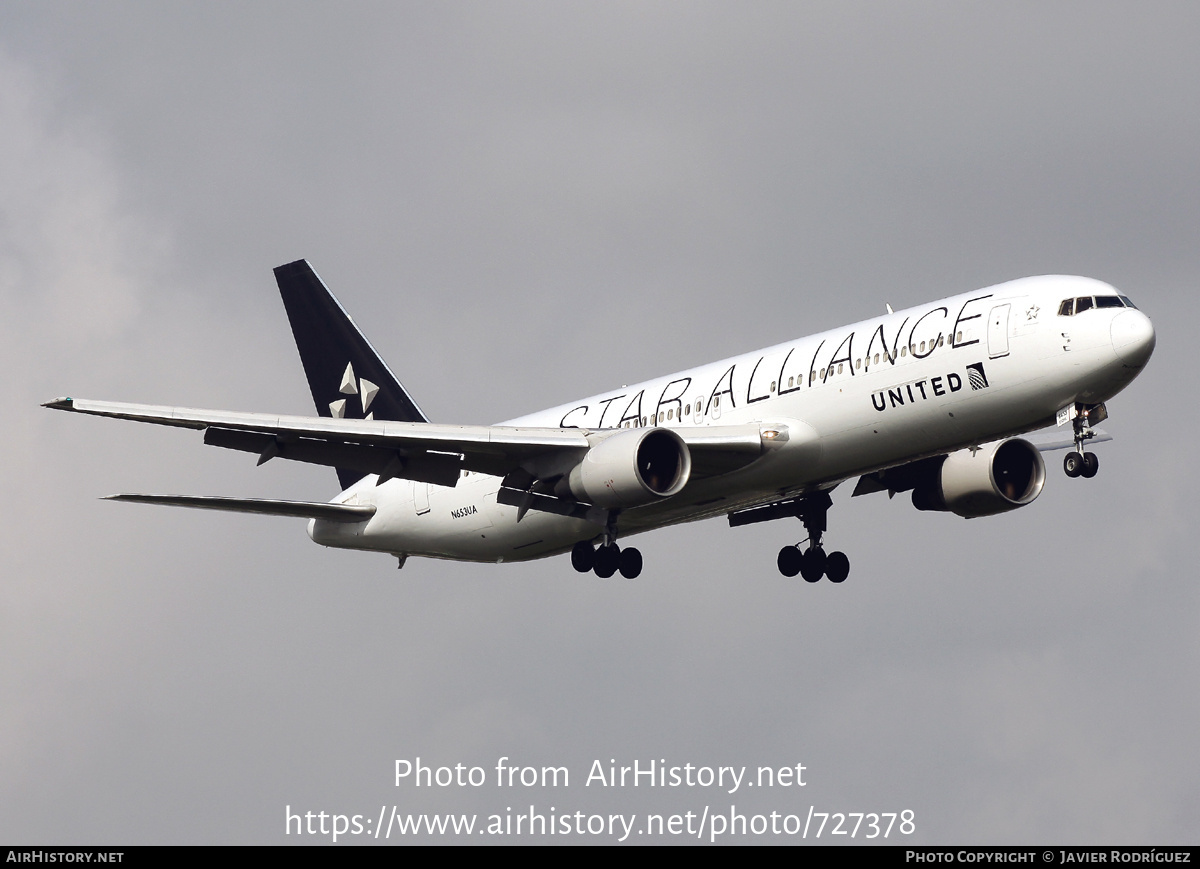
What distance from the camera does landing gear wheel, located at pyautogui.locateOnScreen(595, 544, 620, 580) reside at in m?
40.5

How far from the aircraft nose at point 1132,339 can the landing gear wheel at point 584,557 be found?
13240 mm

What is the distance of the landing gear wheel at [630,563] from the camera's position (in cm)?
4081

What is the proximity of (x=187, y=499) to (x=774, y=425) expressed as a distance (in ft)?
43.9

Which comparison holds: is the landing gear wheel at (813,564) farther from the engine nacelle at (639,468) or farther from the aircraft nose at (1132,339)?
the aircraft nose at (1132,339)

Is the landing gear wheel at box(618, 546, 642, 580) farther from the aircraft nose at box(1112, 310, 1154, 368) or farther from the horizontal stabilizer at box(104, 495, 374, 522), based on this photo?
the aircraft nose at box(1112, 310, 1154, 368)

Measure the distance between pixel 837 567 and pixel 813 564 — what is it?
0.63m

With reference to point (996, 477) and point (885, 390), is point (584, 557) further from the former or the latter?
point (996, 477)

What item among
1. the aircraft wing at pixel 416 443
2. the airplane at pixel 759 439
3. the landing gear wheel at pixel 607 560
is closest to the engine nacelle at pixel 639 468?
the airplane at pixel 759 439

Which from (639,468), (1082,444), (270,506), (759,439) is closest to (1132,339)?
(1082,444)

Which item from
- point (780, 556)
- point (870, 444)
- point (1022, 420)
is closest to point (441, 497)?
point (780, 556)

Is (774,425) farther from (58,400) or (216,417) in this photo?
(58,400)

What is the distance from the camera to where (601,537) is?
4056 cm

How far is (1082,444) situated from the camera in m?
34.5

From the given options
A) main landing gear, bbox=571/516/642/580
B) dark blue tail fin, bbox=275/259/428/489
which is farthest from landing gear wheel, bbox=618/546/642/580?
dark blue tail fin, bbox=275/259/428/489
